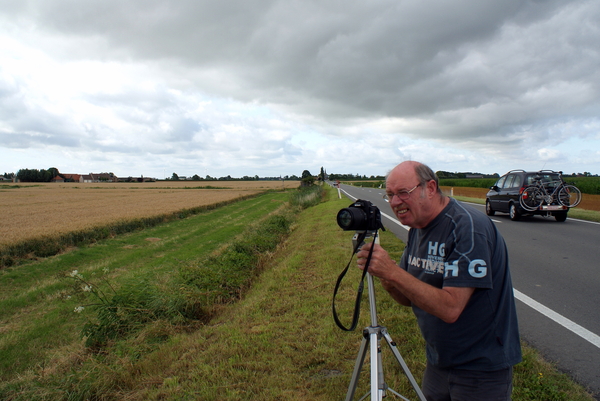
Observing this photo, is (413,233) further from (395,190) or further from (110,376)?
(110,376)

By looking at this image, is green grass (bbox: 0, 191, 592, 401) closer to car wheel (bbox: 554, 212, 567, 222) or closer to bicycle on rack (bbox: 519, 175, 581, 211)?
bicycle on rack (bbox: 519, 175, 581, 211)

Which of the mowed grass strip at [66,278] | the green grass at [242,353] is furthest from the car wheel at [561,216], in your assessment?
the mowed grass strip at [66,278]

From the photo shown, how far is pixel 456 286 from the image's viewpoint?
1645 mm

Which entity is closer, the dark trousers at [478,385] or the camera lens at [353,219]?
the dark trousers at [478,385]

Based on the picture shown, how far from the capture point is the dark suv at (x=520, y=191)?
12.4 m

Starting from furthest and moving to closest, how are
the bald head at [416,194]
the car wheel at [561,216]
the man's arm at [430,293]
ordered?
the car wheel at [561,216] → the bald head at [416,194] → the man's arm at [430,293]

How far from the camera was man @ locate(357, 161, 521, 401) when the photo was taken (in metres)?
1.65

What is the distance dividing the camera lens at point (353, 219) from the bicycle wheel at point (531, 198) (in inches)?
508

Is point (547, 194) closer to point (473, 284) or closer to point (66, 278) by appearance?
point (473, 284)

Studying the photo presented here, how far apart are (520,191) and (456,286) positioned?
43.6 feet

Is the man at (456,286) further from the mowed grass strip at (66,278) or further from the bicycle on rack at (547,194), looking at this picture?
the bicycle on rack at (547,194)

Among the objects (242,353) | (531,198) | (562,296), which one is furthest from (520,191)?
(242,353)

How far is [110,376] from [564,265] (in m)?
7.53

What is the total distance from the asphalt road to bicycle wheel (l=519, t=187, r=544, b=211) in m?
2.36
